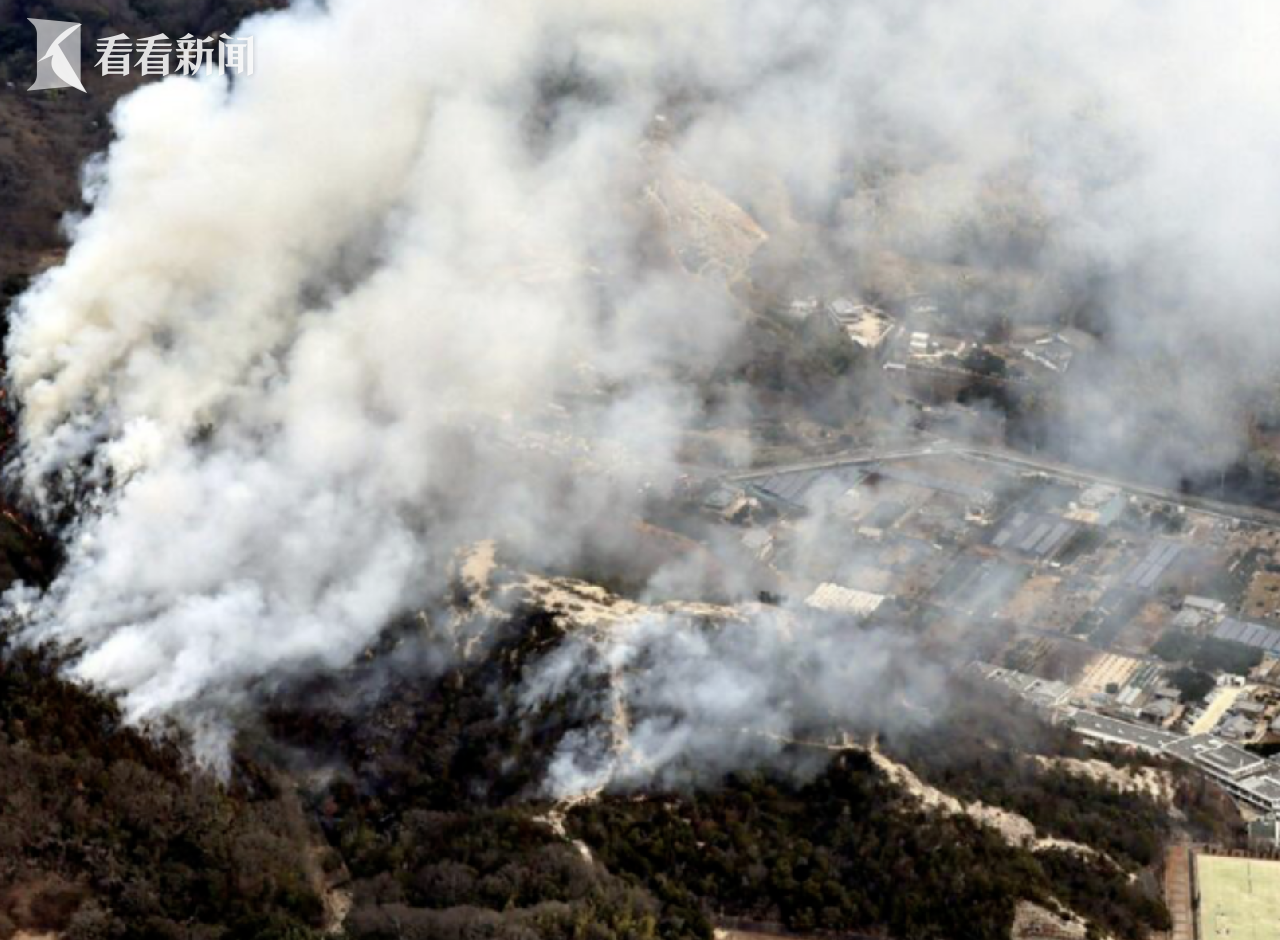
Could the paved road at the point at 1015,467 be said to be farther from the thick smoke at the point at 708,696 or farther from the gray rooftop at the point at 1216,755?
the thick smoke at the point at 708,696

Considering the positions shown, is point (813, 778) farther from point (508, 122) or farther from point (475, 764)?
point (508, 122)

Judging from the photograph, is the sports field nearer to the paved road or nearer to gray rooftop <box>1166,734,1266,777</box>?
gray rooftop <box>1166,734,1266,777</box>

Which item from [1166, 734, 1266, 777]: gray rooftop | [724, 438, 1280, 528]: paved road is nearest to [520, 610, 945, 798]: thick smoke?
[1166, 734, 1266, 777]: gray rooftop

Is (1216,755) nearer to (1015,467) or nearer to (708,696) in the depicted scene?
(708,696)

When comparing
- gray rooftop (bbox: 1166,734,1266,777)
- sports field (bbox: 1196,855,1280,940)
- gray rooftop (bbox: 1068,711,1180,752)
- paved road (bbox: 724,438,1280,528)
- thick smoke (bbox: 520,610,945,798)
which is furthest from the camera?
paved road (bbox: 724,438,1280,528)

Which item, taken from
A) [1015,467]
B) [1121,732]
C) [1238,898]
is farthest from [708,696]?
[1015,467]

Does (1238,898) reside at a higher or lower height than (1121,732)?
higher

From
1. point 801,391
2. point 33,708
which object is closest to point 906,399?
point 801,391

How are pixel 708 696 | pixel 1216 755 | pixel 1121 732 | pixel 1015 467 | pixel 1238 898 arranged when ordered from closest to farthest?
pixel 1238 898 < pixel 708 696 < pixel 1216 755 < pixel 1121 732 < pixel 1015 467

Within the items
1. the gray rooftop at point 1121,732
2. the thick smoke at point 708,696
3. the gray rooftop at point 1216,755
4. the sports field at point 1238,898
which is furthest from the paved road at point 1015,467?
the sports field at point 1238,898
